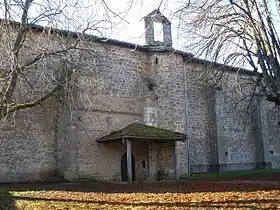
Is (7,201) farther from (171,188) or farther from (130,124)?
(130,124)

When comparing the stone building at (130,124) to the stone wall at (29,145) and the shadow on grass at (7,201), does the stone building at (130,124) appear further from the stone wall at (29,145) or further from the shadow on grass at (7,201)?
the shadow on grass at (7,201)

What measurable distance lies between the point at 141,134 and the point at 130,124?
2.44 m

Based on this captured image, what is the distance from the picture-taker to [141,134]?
64.9 ft

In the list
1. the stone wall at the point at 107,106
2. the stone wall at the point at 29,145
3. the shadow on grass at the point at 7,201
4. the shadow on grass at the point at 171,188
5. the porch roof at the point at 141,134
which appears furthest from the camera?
the stone wall at the point at 107,106

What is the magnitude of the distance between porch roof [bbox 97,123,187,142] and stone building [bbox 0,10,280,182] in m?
0.05

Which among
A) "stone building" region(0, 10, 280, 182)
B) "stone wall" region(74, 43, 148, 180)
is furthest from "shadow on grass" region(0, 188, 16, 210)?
"stone wall" region(74, 43, 148, 180)

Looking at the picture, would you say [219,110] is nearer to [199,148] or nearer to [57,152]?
[199,148]

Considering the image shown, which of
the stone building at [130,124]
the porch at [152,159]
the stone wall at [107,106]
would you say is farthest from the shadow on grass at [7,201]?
the porch at [152,159]

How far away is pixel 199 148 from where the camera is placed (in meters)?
26.6

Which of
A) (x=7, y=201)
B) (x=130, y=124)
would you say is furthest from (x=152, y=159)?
(x=7, y=201)

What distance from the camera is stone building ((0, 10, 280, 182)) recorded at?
61.8ft

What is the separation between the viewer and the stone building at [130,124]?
1884cm

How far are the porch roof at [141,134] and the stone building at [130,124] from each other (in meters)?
0.05

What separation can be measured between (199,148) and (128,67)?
7922 millimetres
